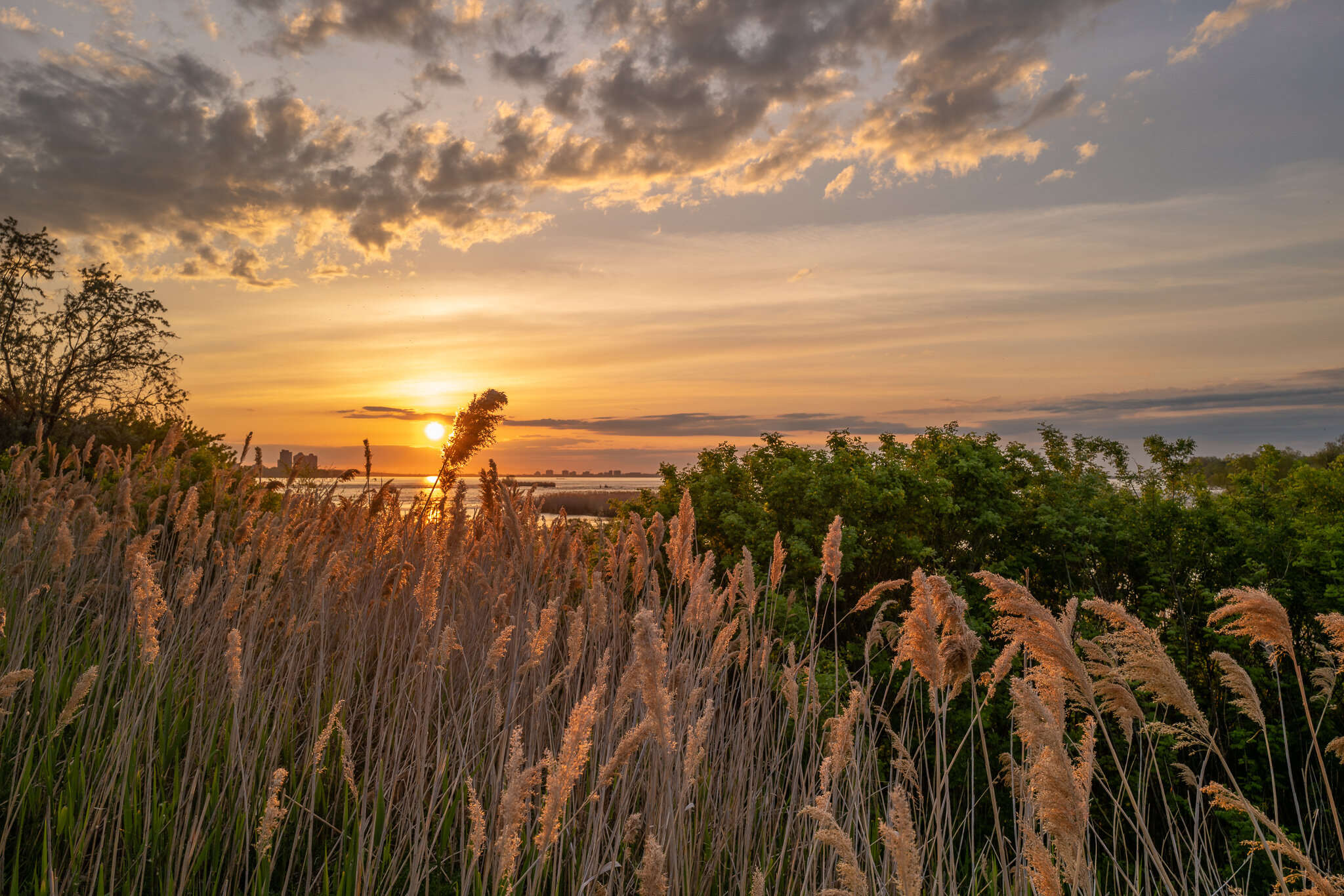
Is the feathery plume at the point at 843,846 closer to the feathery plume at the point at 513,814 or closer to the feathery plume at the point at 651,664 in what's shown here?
the feathery plume at the point at 651,664

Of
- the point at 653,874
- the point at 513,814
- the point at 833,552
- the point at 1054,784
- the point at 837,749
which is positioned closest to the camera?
the point at 653,874

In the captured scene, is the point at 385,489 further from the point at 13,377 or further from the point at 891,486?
the point at 13,377

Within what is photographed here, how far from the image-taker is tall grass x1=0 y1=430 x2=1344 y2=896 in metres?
1.88

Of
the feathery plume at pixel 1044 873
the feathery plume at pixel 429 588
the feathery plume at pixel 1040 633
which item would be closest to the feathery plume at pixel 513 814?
the feathery plume at pixel 1044 873

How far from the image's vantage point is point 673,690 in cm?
283

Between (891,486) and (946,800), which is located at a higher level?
(891,486)

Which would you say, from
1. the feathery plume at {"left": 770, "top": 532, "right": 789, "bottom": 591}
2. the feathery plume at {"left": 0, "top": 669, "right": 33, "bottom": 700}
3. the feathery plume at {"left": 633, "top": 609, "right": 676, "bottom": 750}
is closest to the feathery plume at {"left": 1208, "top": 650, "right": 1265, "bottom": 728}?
the feathery plume at {"left": 633, "top": 609, "right": 676, "bottom": 750}

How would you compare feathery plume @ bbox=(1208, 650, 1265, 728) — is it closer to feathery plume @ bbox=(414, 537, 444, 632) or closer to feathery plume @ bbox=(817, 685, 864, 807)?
feathery plume @ bbox=(817, 685, 864, 807)

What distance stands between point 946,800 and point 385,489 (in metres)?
3.83

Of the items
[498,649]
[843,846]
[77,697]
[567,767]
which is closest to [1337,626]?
[843,846]

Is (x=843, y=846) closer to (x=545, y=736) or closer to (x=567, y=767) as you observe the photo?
(x=567, y=767)

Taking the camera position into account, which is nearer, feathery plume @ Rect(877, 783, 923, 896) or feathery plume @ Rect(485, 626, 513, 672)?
feathery plume @ Rect(877, 783, 923, 896)

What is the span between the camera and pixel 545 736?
12.0 feet

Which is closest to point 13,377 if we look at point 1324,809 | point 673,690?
point 673,690
